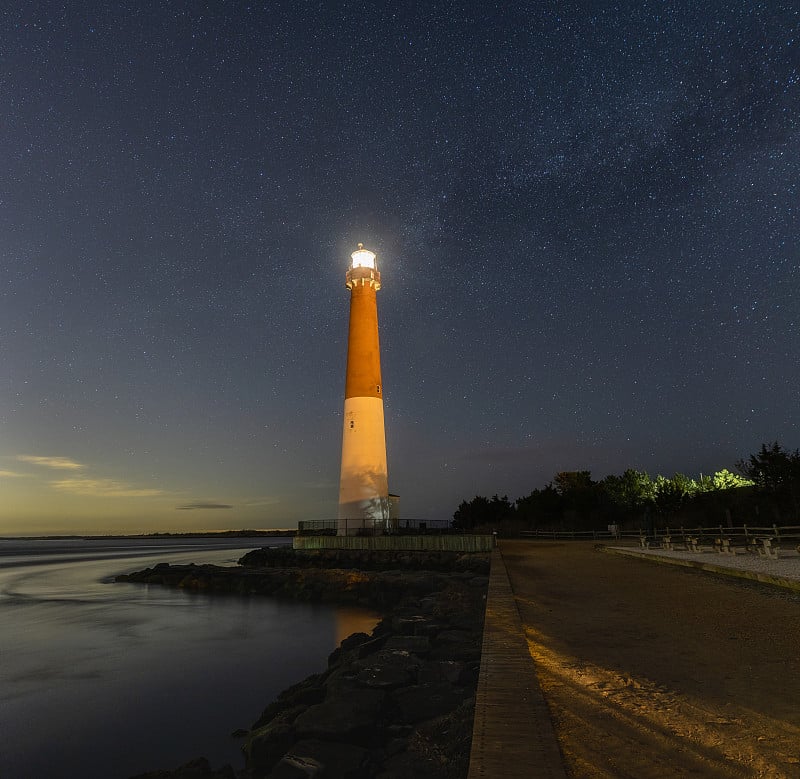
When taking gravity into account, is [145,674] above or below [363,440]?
below

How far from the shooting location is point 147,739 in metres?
9.43

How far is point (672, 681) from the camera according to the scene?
4852 millimetres

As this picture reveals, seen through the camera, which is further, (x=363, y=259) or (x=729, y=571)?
(x=363, y=259)

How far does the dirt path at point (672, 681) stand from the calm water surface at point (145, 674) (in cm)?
579

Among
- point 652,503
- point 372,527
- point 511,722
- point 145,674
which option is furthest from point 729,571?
point 652,503

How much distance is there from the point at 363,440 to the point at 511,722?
26.2 meters

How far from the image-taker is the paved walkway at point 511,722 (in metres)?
2.99

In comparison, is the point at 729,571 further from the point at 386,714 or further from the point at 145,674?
the point at 145,674

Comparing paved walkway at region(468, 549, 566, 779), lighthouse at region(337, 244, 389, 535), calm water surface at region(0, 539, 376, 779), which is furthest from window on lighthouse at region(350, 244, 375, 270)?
paved walkway at region(468, 549, 566, 779)

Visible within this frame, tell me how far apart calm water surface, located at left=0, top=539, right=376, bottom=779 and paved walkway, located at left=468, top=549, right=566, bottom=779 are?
5.52 meters

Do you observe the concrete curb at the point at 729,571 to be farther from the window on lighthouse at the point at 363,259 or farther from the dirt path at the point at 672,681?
the window on lighthouse at the point at 363,259

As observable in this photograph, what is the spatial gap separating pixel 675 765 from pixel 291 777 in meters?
3.65

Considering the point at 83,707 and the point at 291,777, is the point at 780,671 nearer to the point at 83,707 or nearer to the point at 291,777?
the point at 291,777

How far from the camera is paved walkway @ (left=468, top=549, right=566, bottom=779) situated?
2990 millimetres
